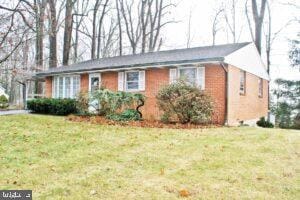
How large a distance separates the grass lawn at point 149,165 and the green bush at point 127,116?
4274 mm

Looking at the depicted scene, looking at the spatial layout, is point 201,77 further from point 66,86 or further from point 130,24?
point 130,24

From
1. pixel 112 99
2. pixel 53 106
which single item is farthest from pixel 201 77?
pixel 53 106

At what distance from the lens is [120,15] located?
34.4 metres

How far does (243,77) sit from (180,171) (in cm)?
1223

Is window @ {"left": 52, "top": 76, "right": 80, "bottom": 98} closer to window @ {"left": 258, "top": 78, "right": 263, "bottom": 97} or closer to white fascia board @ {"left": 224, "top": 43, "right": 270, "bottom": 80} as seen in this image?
white fascia board @ {"left": 224, "top": 43, "right": 270, "bottom": 80}

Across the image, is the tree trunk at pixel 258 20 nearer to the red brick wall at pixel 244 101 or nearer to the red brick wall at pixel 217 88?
the red brick wall at pixel 244 101

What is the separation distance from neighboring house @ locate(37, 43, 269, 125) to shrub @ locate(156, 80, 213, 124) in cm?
126

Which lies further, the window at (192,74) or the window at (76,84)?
the window at (76,84)

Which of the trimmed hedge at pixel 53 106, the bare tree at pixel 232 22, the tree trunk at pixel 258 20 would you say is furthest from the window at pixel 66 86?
the bare tree at pixel 232 22

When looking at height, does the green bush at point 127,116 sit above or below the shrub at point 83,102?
below

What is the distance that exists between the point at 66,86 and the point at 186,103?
1049cm

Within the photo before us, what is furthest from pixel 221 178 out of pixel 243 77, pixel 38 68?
pixel 38 68

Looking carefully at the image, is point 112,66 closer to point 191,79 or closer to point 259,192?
point 191,79

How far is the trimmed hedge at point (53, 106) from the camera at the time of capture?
752 inches
